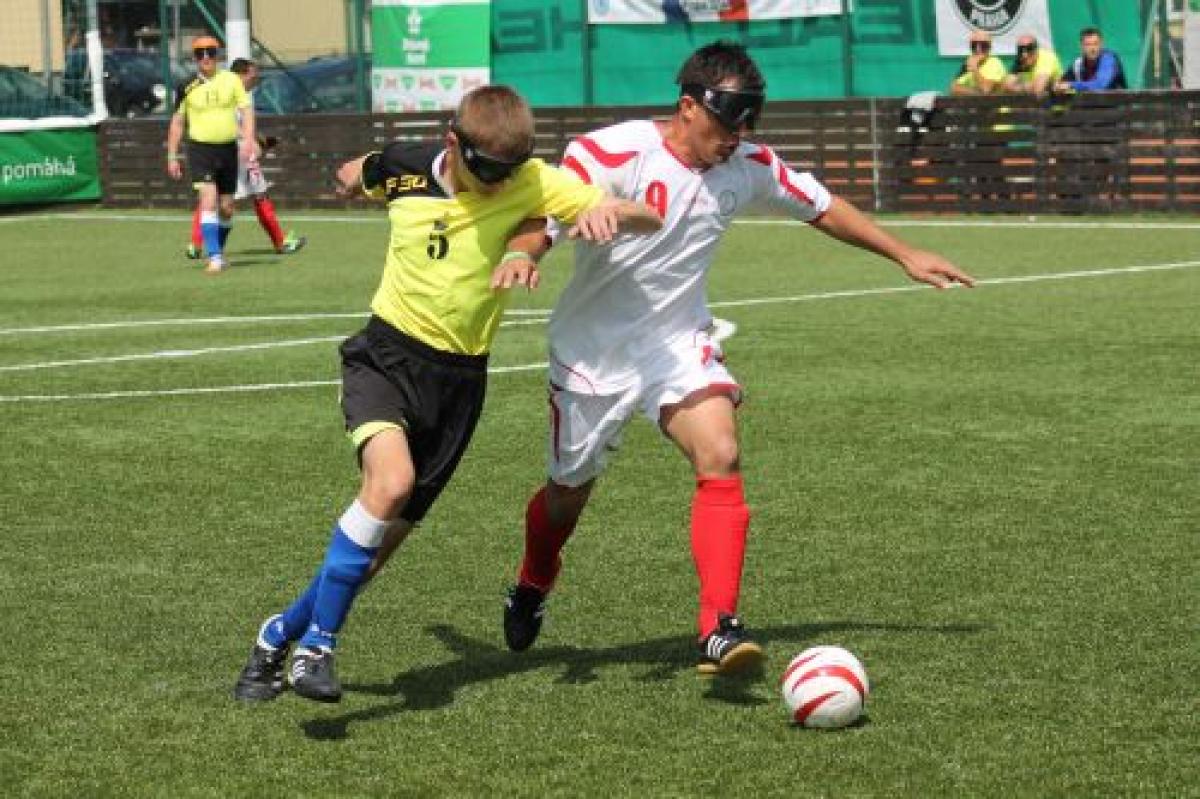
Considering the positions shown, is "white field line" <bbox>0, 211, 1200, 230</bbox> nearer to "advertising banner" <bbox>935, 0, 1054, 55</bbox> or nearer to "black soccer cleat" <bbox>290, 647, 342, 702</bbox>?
"advertising banner" <bbox>935, 0, 1054, 55</bbox>

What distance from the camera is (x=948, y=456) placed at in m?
12.0

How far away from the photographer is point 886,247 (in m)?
8.16

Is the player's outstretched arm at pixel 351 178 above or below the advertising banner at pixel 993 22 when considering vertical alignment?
below

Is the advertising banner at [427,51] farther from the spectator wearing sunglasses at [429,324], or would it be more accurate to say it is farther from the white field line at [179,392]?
the spectator wearing sunglasses at [429,324]

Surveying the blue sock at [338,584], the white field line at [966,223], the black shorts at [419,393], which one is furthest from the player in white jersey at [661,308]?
the white field line at [966,223]

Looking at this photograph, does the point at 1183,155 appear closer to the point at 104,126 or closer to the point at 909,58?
the point at 909,58

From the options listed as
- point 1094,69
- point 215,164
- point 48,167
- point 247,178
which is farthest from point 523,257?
point 48,167

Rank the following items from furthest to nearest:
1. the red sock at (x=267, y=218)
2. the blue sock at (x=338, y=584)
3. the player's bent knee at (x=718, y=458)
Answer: the red sock at (x=267, y=218) → the player's bent knee at (x=718, y=458) → the blue sock at (x=338, y=584)

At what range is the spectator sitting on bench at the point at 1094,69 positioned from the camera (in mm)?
27797

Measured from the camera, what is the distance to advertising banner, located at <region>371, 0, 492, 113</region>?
34.7 metres

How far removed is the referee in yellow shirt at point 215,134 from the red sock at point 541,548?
17230mm

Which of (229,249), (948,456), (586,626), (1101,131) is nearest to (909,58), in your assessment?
(1101,131)

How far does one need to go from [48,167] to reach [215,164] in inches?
485

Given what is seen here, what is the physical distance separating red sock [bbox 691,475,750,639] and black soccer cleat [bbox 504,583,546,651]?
0.70 m
